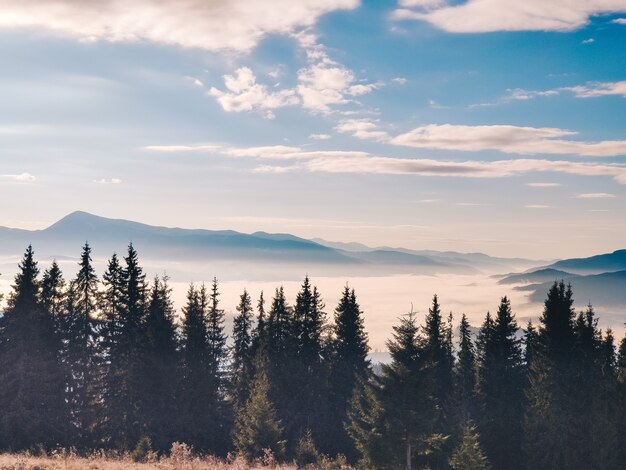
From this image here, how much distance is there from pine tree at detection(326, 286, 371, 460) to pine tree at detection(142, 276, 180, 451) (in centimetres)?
1755

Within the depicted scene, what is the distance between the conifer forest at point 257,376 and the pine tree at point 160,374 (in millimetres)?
125

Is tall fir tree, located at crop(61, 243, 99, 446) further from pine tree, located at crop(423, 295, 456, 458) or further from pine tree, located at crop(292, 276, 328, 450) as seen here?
pine tree, located at crop(423, 295, 456, 458)

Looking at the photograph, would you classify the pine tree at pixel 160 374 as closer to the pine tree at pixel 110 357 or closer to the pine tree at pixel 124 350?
the pine tree at pixel 124 350

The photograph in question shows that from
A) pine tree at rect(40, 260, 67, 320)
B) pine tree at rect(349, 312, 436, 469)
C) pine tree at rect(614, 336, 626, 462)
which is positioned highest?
pine tree at rect(40, 260, 67, 320)

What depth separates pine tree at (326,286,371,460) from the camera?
6026 centimetres

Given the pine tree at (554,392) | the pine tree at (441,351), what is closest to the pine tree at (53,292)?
the pine tree at (441,351)

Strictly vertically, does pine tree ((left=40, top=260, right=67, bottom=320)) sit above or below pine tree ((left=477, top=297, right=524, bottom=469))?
above

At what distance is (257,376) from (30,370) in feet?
67.9

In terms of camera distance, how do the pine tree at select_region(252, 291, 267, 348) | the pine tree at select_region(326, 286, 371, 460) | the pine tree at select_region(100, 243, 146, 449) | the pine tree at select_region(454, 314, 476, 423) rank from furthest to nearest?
the pine tree at select_region(454, 314, 476, 423) < the pine tree at select_region(252, 291, 267, 348) < the pine tree at select_region(326, 286, 371, 460) < the pine tree at select_region(100, 243, 146, 449)

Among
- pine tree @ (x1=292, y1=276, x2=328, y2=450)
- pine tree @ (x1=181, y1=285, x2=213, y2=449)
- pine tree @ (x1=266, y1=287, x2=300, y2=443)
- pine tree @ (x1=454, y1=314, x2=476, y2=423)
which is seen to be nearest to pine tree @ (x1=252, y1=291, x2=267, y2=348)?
pine tree @ (x1=266, y1=287, x2=300, y2=443)

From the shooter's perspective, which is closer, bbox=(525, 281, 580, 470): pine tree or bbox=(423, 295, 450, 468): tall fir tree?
bbox=(525, 281, 580, 470): pine tree

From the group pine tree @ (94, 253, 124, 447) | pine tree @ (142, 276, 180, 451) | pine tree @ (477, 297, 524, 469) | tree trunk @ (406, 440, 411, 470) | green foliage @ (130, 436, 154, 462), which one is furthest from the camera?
pine tree @ (477, 297, 524, 469)

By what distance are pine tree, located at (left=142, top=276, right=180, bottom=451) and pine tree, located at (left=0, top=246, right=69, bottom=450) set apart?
6.84 metres

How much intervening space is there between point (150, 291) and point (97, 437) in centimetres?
1312
